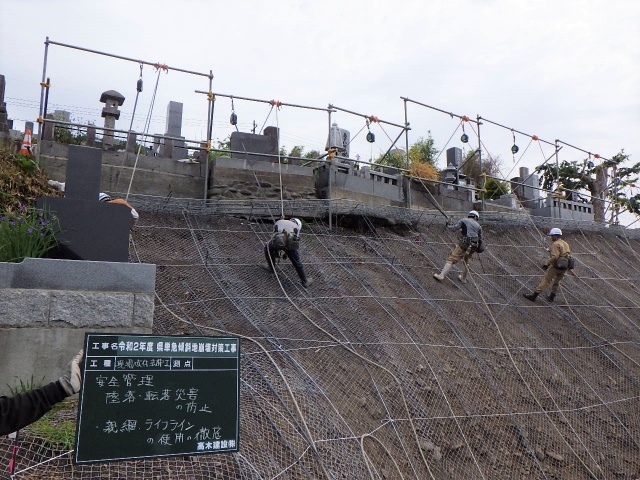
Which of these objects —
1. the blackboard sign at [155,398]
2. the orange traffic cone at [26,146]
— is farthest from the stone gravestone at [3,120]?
the blackboard sign at [155,398]

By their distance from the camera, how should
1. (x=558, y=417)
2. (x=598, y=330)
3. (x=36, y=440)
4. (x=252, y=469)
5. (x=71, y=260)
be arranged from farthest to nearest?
(x=598, y=330) → (x=558, y=417) → (x=71, y=260) → (x=252, y=469) → (x=36, y=440)

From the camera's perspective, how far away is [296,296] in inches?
330

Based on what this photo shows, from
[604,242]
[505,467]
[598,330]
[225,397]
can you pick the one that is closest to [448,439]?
[505,467]

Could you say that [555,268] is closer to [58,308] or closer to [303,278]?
[303,278]

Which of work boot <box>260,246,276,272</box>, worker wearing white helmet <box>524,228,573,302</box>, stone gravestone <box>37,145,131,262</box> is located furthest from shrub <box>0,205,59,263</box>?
worker wearing white helmet <box>524,228,573,302</box>

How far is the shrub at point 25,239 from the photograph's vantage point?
4.82 metres

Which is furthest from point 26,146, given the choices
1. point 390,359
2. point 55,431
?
point 390,359

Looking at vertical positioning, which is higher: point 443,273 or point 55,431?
point 443,273

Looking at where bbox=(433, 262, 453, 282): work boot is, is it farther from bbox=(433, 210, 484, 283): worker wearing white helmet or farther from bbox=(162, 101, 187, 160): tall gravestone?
bbox=(162, 101, 187, 160): tall gravestone

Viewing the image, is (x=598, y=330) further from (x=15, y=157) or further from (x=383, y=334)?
(x=15, y=157)

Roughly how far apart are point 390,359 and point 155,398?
4.34 m

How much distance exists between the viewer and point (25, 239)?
15.9 feet

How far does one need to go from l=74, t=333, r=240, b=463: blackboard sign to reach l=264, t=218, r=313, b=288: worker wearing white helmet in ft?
16.1

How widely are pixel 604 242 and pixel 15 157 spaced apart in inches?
625
